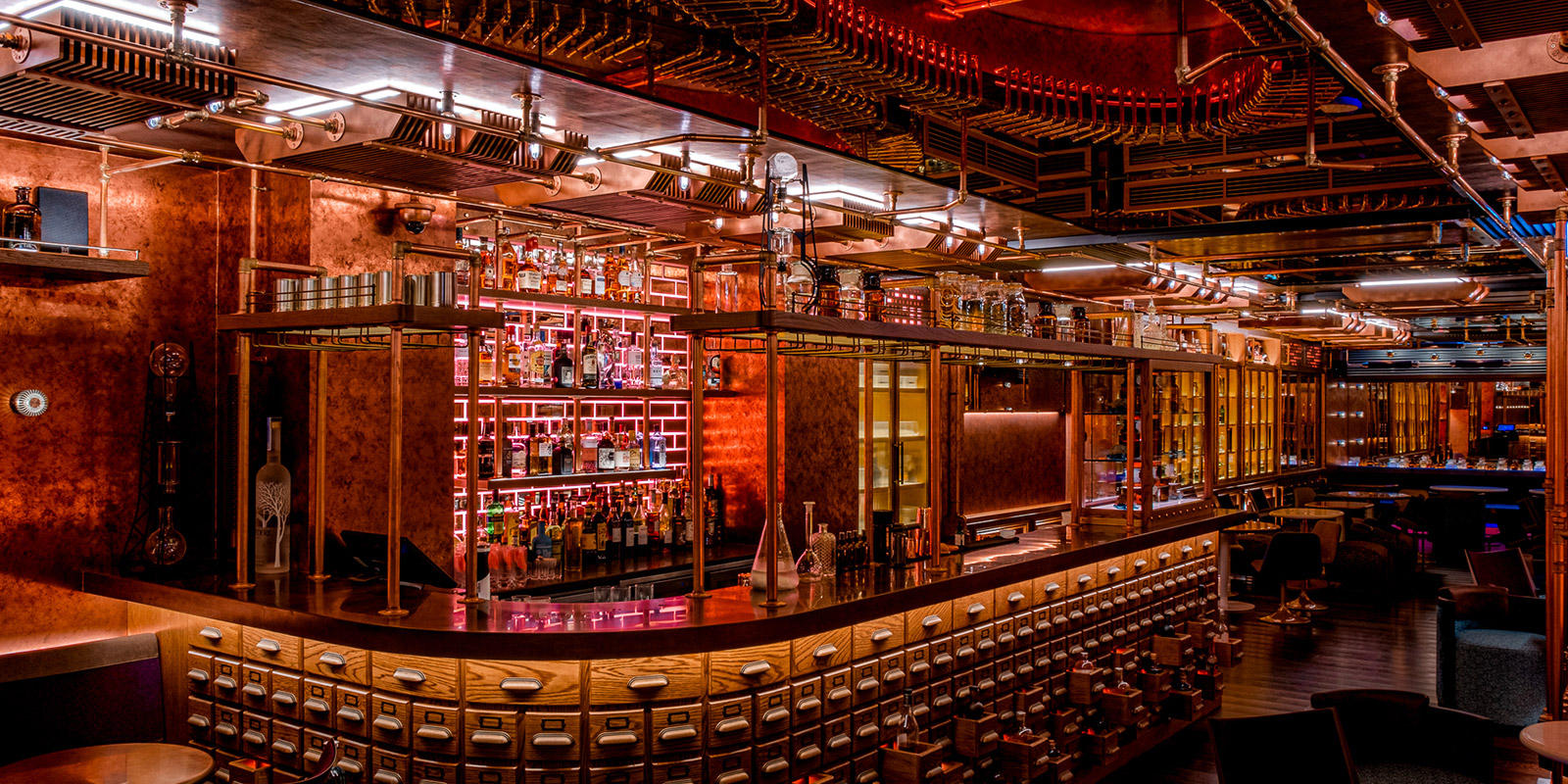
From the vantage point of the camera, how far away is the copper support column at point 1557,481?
16.1ft

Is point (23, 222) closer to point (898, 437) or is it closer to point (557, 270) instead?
point (557, 270)

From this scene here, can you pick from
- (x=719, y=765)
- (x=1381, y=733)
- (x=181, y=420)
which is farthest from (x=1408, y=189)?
(x=181, y=420)

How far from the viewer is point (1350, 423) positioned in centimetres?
1873

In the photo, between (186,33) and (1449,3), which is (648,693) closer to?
(186,33)

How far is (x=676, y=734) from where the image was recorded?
133 inches

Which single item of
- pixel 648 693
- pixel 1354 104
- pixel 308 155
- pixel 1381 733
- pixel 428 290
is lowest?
pixel 1381 733

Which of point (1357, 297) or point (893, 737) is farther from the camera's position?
point (1357, 297)

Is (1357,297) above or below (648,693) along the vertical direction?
above

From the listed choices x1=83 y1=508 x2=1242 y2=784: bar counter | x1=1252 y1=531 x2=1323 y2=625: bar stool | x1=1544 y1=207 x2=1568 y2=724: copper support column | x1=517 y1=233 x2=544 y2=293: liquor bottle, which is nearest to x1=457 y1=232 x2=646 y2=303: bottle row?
x1=517 y1=233 x2=544 y2=293: liquor bottle

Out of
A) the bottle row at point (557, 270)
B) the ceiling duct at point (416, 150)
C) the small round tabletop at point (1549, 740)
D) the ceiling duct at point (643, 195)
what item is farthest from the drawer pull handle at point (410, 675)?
the small round tabletop at point (1549, 740)

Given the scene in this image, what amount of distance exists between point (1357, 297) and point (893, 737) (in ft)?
26.9

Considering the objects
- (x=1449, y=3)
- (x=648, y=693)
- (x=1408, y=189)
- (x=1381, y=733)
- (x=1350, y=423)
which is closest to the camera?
(x=1449, y=3)

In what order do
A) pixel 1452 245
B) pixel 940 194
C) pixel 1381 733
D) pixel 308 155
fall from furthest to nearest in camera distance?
pixel 1452 245, pixel 940 194, pixel 1381 733, pixel 308 155

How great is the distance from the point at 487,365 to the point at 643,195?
171cm
